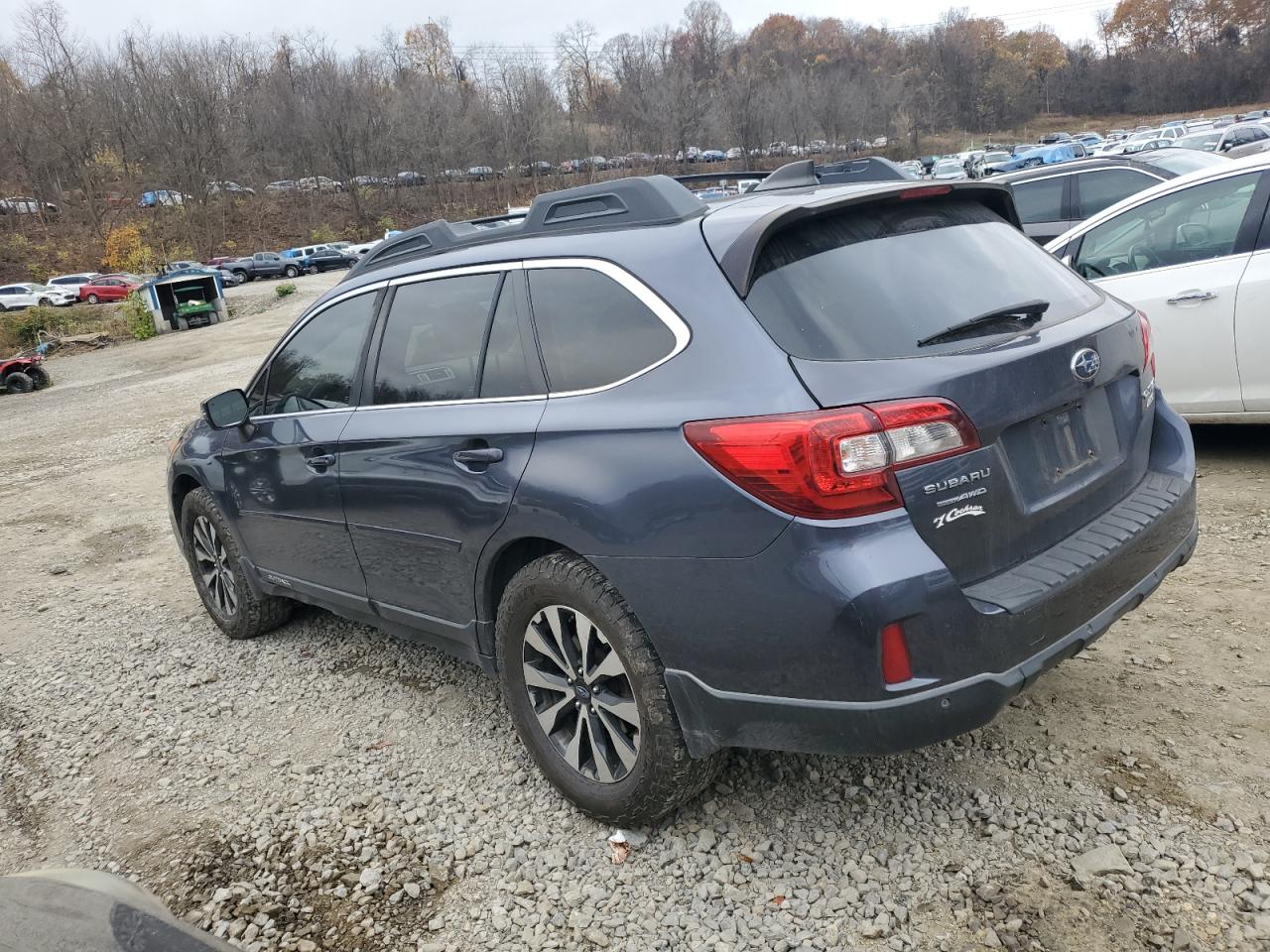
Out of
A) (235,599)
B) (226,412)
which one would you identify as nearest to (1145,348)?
(226,412)

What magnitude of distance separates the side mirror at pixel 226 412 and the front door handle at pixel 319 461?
25.8 inches

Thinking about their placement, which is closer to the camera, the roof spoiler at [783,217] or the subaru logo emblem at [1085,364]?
the roof spoiler at [783,217]

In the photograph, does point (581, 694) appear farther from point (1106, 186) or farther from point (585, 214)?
point (1106, 186)

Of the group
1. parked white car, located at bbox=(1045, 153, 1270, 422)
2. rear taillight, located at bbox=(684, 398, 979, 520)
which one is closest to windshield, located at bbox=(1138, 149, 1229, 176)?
parked white car, located at bbox=(1045, 153, 1270, 422)

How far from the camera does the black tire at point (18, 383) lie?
68.0 ft

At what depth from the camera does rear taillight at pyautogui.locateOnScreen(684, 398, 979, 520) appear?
2.26 metres

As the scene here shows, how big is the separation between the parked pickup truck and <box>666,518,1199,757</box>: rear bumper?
169 feet

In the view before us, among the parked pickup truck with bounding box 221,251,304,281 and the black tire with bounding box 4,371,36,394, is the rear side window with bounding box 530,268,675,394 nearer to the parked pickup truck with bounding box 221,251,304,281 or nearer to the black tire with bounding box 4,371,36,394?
the black tire with bounding box 4,371,36,394

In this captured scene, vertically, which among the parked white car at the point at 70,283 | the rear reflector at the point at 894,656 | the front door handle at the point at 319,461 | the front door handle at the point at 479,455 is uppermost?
the parked white car at the point at 70,283

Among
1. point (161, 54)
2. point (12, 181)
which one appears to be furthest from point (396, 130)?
point (12, 181)

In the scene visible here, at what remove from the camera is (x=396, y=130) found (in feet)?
241

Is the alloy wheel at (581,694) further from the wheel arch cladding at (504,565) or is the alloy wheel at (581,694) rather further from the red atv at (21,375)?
the red atv at (21,375)

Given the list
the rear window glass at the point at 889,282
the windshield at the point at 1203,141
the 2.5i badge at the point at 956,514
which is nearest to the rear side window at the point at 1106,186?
the rear window glass at the point at 889,282

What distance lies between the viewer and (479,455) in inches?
119
